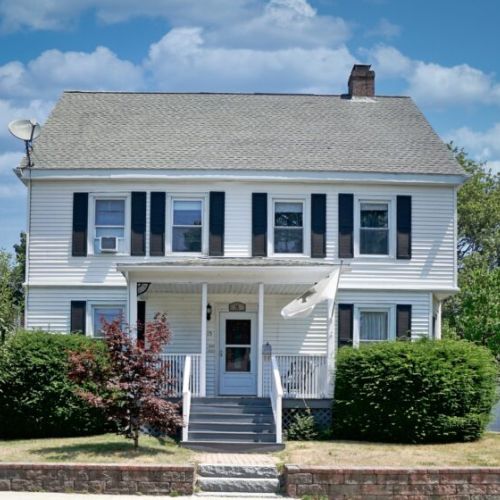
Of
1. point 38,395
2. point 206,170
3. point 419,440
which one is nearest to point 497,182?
point 206,170

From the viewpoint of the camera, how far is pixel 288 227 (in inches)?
859

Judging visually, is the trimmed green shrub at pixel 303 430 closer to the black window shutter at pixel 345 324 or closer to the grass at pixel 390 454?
the grass at pixel 390 454

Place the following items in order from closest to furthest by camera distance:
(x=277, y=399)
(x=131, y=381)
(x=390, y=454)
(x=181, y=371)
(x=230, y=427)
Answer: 1. (x=131, y=381)
2. (x=390, y=454)
3. (x=277, y=399)
4. (x=230, y=427)
5. (x=181, y=371)

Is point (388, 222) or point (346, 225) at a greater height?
point (388, 222)

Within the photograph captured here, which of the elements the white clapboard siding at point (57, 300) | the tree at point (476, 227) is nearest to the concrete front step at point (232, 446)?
the white clapboard siding at point (57, 300)

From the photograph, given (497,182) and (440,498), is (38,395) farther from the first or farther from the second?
(497,182)

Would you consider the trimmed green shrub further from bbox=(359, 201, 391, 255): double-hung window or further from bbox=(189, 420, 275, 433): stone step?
bbox=(359, 201, 391, 255): double-hung window

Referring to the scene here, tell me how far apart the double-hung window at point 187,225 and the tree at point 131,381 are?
667 centimetres

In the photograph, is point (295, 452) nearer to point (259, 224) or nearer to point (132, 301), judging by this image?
point (132, 301)

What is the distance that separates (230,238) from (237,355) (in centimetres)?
286

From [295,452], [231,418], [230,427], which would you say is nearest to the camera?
[295,452]

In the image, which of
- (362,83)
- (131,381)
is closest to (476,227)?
(362,83)

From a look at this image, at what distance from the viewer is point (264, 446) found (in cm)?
1655

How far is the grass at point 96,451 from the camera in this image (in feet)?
46.9
